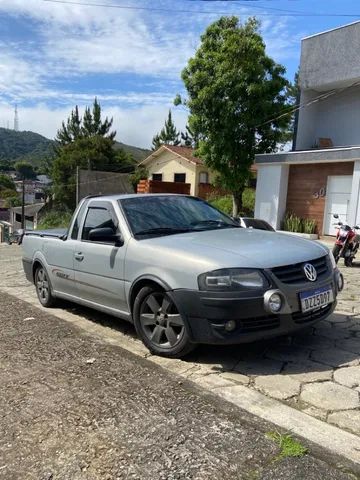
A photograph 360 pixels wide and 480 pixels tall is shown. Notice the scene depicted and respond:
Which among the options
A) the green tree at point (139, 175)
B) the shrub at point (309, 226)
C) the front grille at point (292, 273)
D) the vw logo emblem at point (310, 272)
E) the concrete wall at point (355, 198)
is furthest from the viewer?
the green tree at point (139, 175)

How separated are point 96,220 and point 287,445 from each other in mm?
3457

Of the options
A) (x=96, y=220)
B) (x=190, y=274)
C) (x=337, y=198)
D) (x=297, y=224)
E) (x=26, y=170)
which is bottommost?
(x=297, y=224)

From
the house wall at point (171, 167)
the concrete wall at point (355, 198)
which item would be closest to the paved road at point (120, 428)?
the concrete wall at point (355, 198)

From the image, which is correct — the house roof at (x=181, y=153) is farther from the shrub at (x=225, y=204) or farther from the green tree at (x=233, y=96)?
the green tree at (x=233, y=96)

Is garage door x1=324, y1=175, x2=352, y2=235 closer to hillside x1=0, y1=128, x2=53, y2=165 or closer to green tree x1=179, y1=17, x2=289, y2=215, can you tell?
green tree x1=179, y1=17, x2=289, y2=215

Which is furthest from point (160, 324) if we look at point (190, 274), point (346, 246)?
point (346, 246)

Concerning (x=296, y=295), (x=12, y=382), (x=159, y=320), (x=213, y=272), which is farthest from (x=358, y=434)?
(x=12, y=382)

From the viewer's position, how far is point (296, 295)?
3908mm

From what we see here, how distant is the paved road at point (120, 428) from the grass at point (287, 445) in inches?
1.8

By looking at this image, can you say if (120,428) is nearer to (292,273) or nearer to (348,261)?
(292,273)

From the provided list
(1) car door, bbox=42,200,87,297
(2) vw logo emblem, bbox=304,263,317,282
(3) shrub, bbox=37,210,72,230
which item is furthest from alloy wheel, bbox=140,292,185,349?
(3) shrub, bbox=37,210,72,230

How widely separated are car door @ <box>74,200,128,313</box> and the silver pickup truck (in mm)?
11

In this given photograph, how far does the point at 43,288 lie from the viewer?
260 inches

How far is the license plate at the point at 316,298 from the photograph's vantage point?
3967 millimetres
